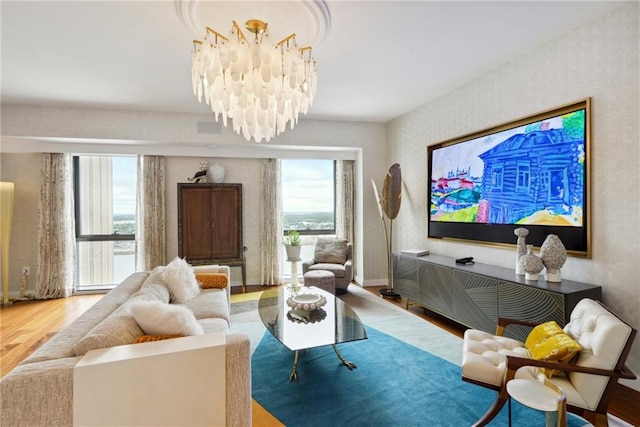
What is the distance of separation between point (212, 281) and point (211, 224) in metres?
1.62

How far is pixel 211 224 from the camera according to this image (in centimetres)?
486

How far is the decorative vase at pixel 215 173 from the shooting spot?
16.5 feet

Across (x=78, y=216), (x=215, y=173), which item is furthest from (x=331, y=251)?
(x=78, y=216)

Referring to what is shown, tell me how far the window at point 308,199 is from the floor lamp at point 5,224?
3.89 m

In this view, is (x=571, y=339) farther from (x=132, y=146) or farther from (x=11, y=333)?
A: (x=132, y=146)

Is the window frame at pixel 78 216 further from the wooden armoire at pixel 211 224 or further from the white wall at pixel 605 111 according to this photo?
the white wall at pixel 605 111

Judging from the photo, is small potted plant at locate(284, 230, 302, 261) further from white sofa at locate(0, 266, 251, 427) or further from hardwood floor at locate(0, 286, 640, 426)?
white sofa at locate(0, 266, 251, 427)

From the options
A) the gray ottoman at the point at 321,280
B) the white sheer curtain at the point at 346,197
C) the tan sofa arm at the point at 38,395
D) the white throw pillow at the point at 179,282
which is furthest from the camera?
the white sheer curtain at the point at 346,197

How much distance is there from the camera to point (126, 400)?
1.39 m

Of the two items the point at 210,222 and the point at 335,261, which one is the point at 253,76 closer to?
the point at 210,222

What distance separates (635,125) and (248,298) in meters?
4.51

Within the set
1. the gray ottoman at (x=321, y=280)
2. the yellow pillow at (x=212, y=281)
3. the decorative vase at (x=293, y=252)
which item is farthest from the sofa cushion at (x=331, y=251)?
the yellow pillow at (x=212, y=281)

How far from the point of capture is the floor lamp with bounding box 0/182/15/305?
169 inches

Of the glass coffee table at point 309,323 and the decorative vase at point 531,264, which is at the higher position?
the decorative vase at point 531,264
